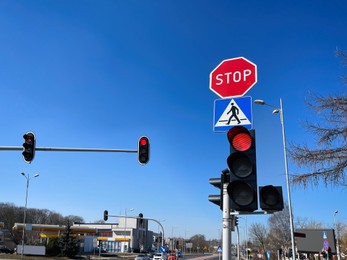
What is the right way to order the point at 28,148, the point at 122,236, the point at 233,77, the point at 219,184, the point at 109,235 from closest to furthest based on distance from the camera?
the point at 219,184 → the point at 233,77 → the point at 28,148 → the point at 122,236 → the point at 109,235

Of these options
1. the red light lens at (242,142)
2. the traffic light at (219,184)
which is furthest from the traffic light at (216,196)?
the red light lens at (242,142)

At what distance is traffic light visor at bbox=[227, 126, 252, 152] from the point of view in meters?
4.98

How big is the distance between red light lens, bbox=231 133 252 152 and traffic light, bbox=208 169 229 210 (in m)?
0.44

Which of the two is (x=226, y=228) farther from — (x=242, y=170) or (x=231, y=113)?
(x=231, y=113)

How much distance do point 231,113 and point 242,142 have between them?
2.56ft

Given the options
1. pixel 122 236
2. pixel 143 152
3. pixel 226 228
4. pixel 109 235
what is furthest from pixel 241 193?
pixel 109 235

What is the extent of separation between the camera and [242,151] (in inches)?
195

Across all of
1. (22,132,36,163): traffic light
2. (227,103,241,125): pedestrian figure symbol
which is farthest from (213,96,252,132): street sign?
(22,132,36,163): traffic light

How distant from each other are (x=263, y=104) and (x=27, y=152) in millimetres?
17132

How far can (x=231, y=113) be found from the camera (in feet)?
18.6

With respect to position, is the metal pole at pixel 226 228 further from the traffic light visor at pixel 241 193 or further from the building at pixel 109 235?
the building at pixel 109 235

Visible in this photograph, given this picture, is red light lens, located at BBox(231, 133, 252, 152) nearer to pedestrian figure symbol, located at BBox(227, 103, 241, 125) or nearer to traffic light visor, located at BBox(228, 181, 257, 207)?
traffic light visor, located at BBox(228, 181, 257, 207)

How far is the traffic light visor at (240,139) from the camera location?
16.4 feet

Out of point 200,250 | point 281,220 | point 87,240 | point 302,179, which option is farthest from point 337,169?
point 200,250
